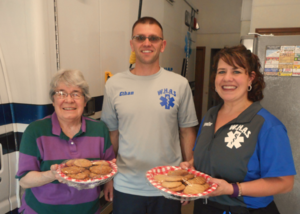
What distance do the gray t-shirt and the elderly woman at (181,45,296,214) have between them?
10.0 inches

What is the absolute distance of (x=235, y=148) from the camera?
4.05 ft

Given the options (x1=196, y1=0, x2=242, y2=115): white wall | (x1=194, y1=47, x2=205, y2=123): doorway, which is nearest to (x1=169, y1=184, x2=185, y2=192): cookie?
(x1=194, y1=47, x2=205, y2=123): doorway

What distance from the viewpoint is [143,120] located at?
5.25ft

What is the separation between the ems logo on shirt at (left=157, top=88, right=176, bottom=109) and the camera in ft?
5.36

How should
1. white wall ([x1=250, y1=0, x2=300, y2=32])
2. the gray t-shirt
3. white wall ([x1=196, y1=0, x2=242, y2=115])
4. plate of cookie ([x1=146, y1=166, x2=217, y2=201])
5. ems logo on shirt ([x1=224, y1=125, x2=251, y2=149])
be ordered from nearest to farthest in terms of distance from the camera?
plate of cookie ([x1=146, y1=166, x2=217, y2=201])
ems logo on shirt ([x1=224, y1=125, x2=251, y2=149])
the gray t-shirt
white wall ([x1=250, y1=0, x2=300, y2=32])
white wall ([x1=196, y1=0, x2=242, y2=115])

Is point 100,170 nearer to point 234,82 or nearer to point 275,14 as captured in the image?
point 234,82

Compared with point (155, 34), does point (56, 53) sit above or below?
below

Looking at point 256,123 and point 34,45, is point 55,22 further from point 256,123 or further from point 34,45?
point 256,123

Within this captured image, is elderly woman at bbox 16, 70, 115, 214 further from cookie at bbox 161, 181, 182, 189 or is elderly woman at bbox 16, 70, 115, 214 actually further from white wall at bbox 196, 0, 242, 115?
white wall at bbox 196, 0, 242, 115

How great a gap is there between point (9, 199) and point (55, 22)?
44.8 inches

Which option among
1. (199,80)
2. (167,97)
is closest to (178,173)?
(167,97)

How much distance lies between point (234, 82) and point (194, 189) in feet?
2.02

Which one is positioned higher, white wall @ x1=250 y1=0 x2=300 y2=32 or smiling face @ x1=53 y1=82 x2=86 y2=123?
white wall @ x1=250 y1=0 x2=300 y2=32

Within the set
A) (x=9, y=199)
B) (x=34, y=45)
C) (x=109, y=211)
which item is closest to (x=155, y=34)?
(x=34, y=45)
